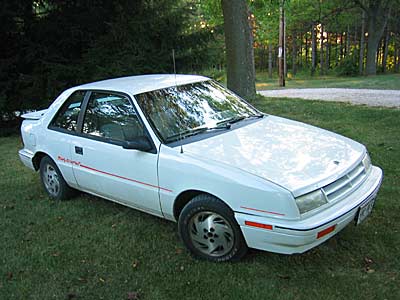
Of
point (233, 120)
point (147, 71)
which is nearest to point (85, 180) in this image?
point (233, 120)

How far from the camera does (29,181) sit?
20.4 ft

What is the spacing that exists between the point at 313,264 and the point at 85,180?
262 centimetres

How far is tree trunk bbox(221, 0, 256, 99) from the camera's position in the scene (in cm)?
1055

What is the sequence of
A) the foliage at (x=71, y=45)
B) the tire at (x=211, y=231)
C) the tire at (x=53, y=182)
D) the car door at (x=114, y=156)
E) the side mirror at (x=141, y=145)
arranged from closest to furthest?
the tire at (x=211, y=231), the side mirror at (x=141, y=145), the car door at (x=114, y=156), the tire at (x=53, y=182), the foliage at (x=71, y=45)

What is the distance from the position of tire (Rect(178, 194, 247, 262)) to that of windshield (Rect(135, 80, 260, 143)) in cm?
72

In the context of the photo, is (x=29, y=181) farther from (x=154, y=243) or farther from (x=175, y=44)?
(x=175, y=44)

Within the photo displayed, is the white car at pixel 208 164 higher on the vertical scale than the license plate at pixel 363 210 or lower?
higher

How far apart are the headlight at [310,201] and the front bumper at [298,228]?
7cm

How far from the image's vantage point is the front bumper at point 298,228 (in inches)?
116

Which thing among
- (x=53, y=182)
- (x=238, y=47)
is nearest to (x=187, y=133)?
(x=53, y=182)

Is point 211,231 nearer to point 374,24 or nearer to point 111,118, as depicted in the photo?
point 111,118

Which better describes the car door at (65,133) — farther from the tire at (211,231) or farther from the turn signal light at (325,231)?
the turn signal light at (325,231)

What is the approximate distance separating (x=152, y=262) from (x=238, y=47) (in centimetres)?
815

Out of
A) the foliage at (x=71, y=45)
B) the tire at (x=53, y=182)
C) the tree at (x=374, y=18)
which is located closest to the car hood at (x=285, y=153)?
the tire at (x=53, y=182)
